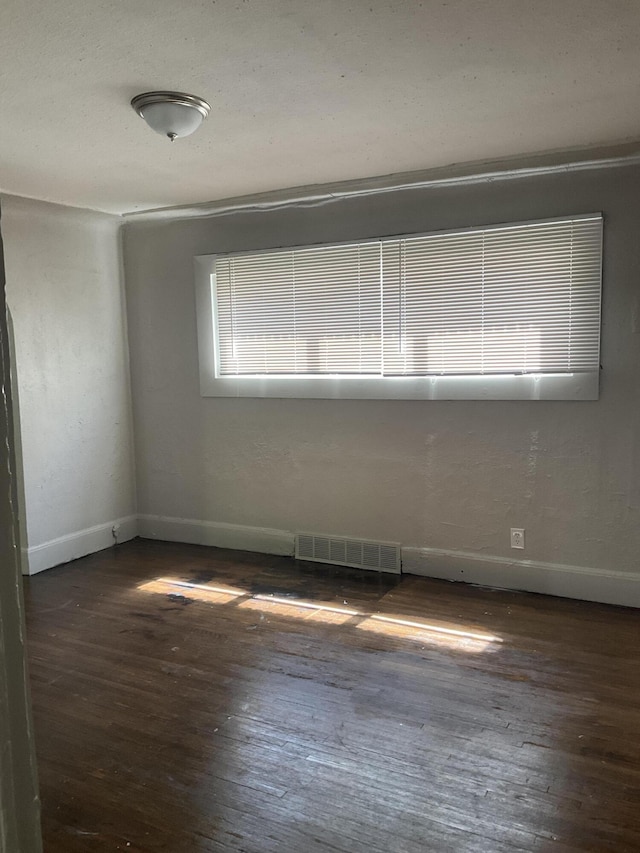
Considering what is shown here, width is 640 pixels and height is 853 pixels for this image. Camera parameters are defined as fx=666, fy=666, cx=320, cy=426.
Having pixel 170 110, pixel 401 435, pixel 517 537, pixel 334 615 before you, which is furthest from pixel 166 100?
pixel 517 537

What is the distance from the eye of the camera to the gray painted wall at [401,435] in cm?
366

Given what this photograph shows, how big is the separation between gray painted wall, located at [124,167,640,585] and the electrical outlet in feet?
0.12

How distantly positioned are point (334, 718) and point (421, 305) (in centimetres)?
245

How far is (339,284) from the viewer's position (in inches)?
170

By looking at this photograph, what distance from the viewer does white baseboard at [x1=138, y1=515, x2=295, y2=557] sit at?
475cm

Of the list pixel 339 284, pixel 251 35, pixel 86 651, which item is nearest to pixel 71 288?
pixel 339 284

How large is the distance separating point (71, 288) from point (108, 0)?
3.01 m

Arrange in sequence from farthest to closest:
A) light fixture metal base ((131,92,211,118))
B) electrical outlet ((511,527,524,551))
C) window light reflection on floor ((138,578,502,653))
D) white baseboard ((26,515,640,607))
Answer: electrical outlet ((511,527,524,551)) < white baseboard ((26,515,640,607)) < window light reflection on floor ((138,578,502,653)) < light fixture metal base ((131,92,211,118))

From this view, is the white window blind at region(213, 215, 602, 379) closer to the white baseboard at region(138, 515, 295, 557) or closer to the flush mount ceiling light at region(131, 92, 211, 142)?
the white baseboard at region(138, 515, 295, 557)

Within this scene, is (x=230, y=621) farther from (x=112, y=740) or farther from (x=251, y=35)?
(x=251, y=35)

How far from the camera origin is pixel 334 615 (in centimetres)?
367

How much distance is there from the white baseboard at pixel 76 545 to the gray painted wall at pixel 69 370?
0.01 m

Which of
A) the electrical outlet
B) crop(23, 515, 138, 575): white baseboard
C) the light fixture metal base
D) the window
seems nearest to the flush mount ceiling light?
the light fixture metal base

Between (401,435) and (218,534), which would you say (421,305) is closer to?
(401,435)
